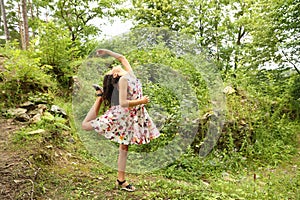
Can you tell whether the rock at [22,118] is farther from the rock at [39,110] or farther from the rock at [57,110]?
the rock at [57,110]

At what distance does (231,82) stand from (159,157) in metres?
4.58

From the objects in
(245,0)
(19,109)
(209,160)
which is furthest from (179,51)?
(245,0)

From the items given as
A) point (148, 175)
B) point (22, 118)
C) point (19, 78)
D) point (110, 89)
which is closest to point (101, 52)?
point (110, 89)

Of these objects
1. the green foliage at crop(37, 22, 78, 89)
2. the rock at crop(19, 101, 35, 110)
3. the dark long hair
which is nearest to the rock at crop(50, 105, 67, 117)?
the rock at crop(19, 101, 35, 110)

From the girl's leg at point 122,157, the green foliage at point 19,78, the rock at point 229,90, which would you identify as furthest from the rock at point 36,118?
the rock at point 229,90

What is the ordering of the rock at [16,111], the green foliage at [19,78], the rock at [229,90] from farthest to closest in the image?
the rock at [229,90] → the green foliage at [19,78] → the rock at [16,111]

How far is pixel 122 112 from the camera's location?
2057 mm

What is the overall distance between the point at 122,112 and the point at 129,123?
0.15 m

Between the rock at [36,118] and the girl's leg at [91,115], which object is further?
the rock at [36,118]

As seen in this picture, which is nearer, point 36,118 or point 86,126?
point 86,126

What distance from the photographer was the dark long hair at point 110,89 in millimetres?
1799

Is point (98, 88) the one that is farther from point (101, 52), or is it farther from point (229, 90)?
point (229, 90)

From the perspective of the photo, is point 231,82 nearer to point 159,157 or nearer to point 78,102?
point 159,157

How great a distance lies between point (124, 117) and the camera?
6.91 ft
